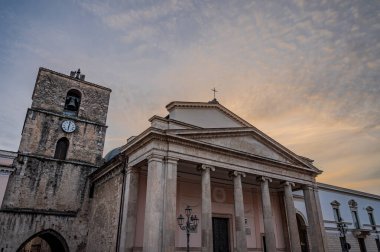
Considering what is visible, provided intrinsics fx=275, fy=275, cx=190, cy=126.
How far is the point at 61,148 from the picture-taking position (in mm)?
18547

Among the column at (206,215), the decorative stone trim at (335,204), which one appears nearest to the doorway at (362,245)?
the decorative stone trim at (335,204)

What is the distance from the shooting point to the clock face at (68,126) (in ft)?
61.7

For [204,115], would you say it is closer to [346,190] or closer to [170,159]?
[170,159]

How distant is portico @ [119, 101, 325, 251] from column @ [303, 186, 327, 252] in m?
0.05

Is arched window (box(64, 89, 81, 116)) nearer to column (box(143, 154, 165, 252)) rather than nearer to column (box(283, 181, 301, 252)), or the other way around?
column (box(143, 154, 165, 252))

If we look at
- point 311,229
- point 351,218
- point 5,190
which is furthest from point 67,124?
point 351,218

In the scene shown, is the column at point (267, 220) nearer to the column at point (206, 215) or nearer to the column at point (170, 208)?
the column at point (206, 215)

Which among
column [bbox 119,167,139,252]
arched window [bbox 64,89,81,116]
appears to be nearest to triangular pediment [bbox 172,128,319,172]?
column [bbox 119,167,139,252]

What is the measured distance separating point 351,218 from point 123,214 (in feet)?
70.8

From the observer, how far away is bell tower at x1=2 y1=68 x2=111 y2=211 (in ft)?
54.3

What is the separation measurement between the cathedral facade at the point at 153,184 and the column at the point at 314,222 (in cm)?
6

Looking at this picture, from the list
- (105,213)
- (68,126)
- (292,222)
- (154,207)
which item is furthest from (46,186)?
(292,222)

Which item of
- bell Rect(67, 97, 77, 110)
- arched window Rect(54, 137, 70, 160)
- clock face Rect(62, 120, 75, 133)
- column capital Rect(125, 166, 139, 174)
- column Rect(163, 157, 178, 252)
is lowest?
column Rect(163, 157, 178, 252)

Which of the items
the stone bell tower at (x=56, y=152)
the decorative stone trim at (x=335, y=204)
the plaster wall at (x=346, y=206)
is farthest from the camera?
the decorative stone trim at (x=335, y=204)
